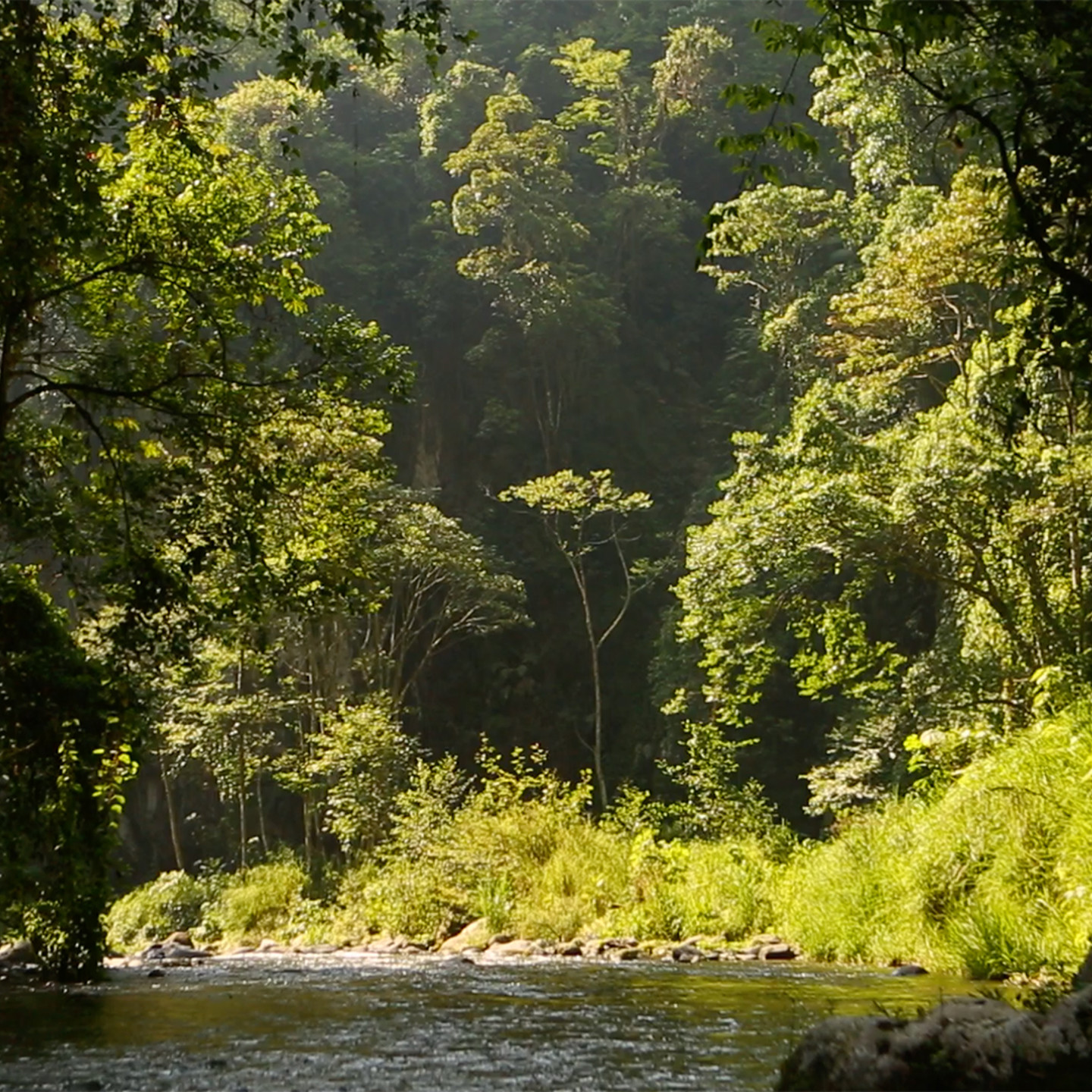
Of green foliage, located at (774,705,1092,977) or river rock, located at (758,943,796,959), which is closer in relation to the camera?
green foliage, located at (774,705,1092,977)

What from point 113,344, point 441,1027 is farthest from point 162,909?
point 441,1027

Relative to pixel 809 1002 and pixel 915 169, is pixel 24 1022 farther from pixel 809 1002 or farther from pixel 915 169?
pixel 915 169

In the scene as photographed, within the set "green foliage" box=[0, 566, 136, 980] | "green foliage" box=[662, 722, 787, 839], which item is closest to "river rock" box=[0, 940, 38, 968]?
"green foliage" box=[0, 566, 136, 980]

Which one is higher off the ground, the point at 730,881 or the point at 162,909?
the point at 730,881

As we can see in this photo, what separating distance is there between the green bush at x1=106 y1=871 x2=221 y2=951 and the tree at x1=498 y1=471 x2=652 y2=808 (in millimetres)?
7261

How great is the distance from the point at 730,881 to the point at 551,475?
17.4 meters

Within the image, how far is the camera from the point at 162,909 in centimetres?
2189

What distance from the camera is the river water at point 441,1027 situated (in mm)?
5379

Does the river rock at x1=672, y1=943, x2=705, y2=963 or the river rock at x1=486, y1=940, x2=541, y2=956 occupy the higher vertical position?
the river rock at x1=672, y1=943, x2=705, y2=963

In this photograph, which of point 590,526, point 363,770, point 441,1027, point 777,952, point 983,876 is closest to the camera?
point 441,1027

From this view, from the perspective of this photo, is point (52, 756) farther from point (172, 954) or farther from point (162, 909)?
point (162, 909)

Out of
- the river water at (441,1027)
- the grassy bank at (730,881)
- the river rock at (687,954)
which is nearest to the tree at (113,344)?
the river water at (441,1027)

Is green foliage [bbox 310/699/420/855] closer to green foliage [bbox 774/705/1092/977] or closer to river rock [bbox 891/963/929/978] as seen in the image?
green foliage [bbox 774/705/1092/977]

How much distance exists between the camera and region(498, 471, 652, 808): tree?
2589cm
